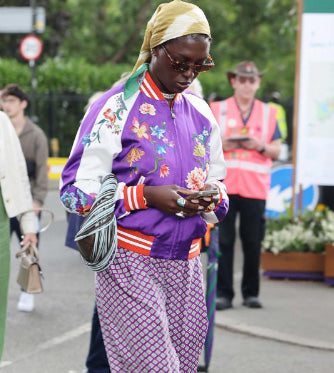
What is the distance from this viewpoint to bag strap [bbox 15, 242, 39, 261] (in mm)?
5272

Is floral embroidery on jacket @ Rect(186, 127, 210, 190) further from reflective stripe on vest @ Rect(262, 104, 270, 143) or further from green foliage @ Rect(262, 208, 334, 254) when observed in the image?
green foliage @ Rect(262, 208, 334, 254)

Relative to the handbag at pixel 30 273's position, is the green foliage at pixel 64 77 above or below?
above

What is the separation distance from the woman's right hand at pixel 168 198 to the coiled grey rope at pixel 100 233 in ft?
0.47

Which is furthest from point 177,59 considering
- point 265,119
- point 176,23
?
point 265,119

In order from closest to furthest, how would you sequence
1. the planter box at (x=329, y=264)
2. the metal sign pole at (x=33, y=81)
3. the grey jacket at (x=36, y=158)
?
the grey jacket at (x=36, y=158)
the planter box at (x=329, y=264)
the metal sign pole at (x=33, y=81)

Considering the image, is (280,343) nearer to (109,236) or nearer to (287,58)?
(109,236)

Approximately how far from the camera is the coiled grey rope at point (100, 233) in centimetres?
316

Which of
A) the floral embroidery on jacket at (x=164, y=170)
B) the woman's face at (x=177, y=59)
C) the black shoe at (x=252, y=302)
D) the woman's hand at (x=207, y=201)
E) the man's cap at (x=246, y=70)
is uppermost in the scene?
the man's cap at (x=246, y=70)

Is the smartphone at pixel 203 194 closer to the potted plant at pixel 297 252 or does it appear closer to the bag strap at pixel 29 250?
the bag strap at pixel 29 250

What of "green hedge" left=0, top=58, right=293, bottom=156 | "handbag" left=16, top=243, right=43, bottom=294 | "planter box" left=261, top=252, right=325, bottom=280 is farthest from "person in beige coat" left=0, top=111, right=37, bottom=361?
"green hedge" left=0, top=58, right=293, bottom=156

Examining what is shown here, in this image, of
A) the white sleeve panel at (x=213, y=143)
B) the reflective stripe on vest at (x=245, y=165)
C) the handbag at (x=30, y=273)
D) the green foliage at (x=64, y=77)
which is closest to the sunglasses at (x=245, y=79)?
the reflective stripe on vest at (x=245, y=165)

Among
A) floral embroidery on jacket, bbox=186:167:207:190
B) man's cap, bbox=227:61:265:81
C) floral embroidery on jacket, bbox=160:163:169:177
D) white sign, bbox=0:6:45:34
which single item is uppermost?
white sign, bbox=0:6:45:34

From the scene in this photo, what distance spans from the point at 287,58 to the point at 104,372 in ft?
116

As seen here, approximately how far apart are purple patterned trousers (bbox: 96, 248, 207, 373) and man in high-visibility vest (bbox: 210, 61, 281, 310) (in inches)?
144
